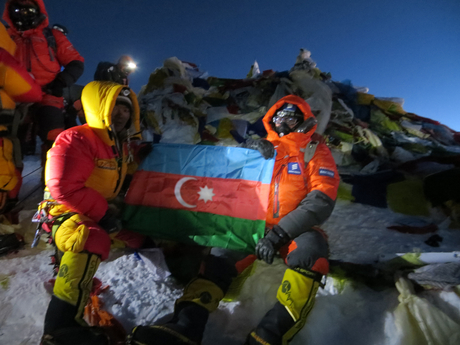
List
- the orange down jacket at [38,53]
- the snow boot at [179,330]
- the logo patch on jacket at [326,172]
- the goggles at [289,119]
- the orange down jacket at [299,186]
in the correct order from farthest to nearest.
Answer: the orange down jacket at [38,53] < the goggles at [289,119] < the logo patch on jacket at [326,172] < the orange down jacket at [299,186] < the snow boot at [179,330]

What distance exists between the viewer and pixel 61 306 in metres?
1.44

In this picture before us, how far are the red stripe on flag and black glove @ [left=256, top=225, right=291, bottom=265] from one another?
0.27 m

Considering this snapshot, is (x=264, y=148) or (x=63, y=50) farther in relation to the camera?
(x=63, y=50)

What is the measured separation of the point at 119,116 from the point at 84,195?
0.78m

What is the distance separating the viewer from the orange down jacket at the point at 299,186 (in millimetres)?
1855

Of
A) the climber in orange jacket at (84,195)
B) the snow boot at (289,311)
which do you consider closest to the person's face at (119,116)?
the climber in orange jacket at (84,195)

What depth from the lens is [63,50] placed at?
9.99 feet

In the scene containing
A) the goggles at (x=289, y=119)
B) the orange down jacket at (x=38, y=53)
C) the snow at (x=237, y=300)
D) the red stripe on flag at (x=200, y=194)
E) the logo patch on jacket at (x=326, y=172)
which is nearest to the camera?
the snow at (x=237, y=300)

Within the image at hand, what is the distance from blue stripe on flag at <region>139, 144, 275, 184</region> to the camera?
2.20 metres

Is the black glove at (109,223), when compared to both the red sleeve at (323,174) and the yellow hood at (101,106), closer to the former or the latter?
the yellow hood at (101,106)

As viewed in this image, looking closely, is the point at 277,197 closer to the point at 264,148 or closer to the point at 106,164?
the point at 264,148

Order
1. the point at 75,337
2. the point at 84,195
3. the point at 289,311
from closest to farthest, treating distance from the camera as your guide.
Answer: the point at 75,337
the point at 289,311
the point at 84,195

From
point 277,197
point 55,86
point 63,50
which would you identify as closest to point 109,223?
point 277,197

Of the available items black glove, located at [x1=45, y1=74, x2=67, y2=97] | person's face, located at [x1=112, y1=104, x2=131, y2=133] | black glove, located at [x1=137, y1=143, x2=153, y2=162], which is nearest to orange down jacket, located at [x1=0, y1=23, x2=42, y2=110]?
black glove, located at [x1=45, y1=74, x2=67, y2=97]
